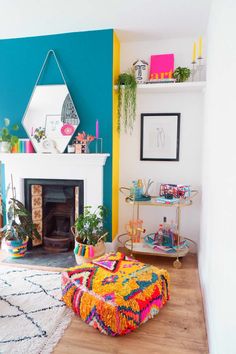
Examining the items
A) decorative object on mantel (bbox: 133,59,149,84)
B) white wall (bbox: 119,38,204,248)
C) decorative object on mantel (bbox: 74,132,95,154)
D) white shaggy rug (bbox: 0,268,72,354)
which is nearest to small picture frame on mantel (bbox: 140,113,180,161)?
white wall (bbox: 119,38,204,248)


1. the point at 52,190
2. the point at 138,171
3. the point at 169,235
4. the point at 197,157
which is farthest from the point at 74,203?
the point at 197,157

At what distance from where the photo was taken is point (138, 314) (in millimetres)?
1830

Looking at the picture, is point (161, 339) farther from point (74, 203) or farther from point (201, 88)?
point (201, 88)

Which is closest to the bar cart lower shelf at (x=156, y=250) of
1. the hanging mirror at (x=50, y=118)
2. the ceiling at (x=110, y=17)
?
the hanging mirror at (x=50, y=118)

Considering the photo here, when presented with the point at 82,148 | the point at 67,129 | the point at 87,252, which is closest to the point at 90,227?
the point at 87,252

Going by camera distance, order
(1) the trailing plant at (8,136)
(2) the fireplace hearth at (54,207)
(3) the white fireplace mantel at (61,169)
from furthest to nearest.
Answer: (2) the fireplace hearth at (54,207) < (1) the trailing plant at (8,136) < (3) the white fireplace mantel at (61,169)

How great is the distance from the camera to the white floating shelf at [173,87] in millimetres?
2775

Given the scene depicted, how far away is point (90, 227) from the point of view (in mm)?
2809

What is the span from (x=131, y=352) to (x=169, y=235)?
1.47m

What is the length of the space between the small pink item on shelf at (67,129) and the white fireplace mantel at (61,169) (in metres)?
0.27

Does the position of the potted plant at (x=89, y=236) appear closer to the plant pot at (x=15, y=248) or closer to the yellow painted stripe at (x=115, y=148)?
the yellow painted stripe at (x=115, y=148)

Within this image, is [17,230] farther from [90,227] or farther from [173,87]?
[173,87]

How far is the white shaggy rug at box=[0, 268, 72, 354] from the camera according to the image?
1.73 metres

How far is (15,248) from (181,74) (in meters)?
2.61
